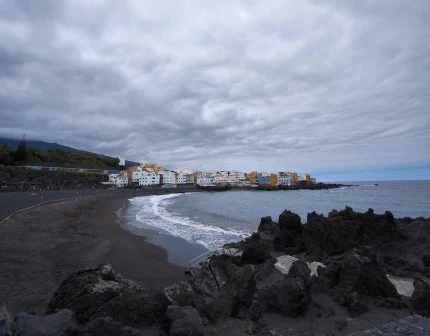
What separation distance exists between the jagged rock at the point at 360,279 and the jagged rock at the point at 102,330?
187 inches

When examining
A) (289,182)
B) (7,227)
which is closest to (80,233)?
(7,227)

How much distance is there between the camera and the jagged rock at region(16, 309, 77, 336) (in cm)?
454

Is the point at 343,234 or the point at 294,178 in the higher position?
the point at 294,178

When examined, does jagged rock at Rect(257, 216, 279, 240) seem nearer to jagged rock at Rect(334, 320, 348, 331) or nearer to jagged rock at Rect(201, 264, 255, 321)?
jagged rock at Rect(201, 264, 255, 321)

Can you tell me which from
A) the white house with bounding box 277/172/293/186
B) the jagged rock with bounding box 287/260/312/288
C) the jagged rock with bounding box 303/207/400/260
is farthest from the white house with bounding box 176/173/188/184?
the jagged rock with bounding box 287/260/312/288

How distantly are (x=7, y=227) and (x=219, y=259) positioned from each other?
12.2m

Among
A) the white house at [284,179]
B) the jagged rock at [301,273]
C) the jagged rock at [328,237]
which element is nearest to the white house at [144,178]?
the white house at [284,179]

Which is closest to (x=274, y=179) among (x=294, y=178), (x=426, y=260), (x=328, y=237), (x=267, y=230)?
(x=294, y=178)

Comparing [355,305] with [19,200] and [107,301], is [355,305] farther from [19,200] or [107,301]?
[19,200]

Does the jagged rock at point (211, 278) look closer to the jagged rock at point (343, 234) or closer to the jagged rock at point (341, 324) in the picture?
the jagged rock at point (341, 324)

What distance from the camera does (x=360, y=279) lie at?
7.80m

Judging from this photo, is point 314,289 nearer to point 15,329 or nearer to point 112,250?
point 15,329

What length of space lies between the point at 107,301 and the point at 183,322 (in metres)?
1.38

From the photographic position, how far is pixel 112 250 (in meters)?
14.6
